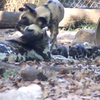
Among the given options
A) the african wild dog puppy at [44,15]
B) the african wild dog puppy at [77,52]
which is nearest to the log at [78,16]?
the african wild dog puppy at [44,15]

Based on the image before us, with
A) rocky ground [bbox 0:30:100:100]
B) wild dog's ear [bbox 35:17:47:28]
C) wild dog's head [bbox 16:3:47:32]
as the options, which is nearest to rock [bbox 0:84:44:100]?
rocky ground [bbox 0:30:100:100]

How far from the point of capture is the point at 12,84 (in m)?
3.67

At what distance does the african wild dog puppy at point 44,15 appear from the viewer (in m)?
5.50

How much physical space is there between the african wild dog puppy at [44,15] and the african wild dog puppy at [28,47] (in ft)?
0.70

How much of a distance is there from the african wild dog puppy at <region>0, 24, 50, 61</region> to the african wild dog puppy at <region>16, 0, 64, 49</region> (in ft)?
0.70

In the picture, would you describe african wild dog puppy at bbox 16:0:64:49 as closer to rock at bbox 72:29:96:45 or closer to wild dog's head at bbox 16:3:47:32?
wild dog's head at bbox 16:3:47:32

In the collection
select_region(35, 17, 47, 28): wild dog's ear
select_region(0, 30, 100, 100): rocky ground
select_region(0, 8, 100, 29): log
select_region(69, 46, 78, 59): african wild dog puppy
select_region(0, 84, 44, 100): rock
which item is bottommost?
select_region(0, 8, 100, 29): log

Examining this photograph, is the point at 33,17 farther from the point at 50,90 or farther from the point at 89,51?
the point at 50,90

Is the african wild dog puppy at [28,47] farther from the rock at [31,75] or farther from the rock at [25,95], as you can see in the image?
the rock at [25,95]

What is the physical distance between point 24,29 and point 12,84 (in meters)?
1.78

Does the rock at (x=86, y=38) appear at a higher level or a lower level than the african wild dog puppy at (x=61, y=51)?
lower

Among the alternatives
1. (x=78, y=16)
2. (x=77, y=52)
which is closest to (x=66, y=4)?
(x=78, y=16)

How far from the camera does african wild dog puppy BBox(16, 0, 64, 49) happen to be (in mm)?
5504

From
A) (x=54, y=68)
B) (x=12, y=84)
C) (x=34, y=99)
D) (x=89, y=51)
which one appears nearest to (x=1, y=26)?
(x=89, y=51)
